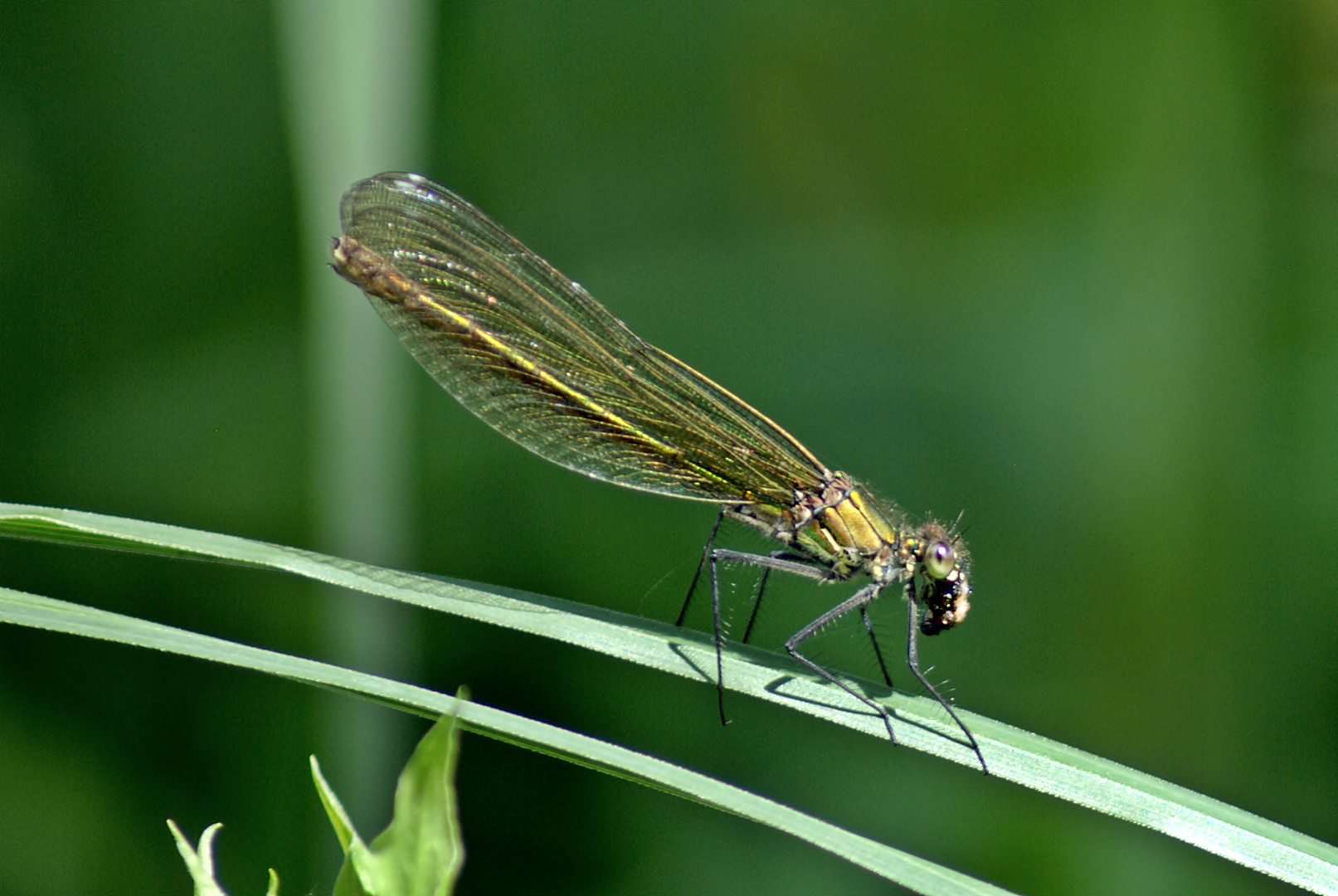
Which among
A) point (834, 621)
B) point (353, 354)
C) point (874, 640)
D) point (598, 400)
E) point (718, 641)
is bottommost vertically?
point (874, 640)

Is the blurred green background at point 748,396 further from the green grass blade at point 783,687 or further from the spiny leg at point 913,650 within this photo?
the green grass blade at point 783,687

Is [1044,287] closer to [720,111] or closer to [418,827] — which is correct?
[720,111]

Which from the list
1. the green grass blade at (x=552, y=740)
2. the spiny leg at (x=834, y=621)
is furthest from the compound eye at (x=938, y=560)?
the green grass blade at (x=552, y=740)

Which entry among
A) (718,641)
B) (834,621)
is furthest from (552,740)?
(834,621)

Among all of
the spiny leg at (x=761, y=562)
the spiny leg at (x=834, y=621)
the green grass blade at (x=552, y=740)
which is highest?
the green grass blade at (x=552, y=740)

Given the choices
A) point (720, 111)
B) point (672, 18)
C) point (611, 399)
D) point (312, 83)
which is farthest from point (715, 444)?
point (672, 18)

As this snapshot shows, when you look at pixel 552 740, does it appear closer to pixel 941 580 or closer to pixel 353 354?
pixel 941 580
